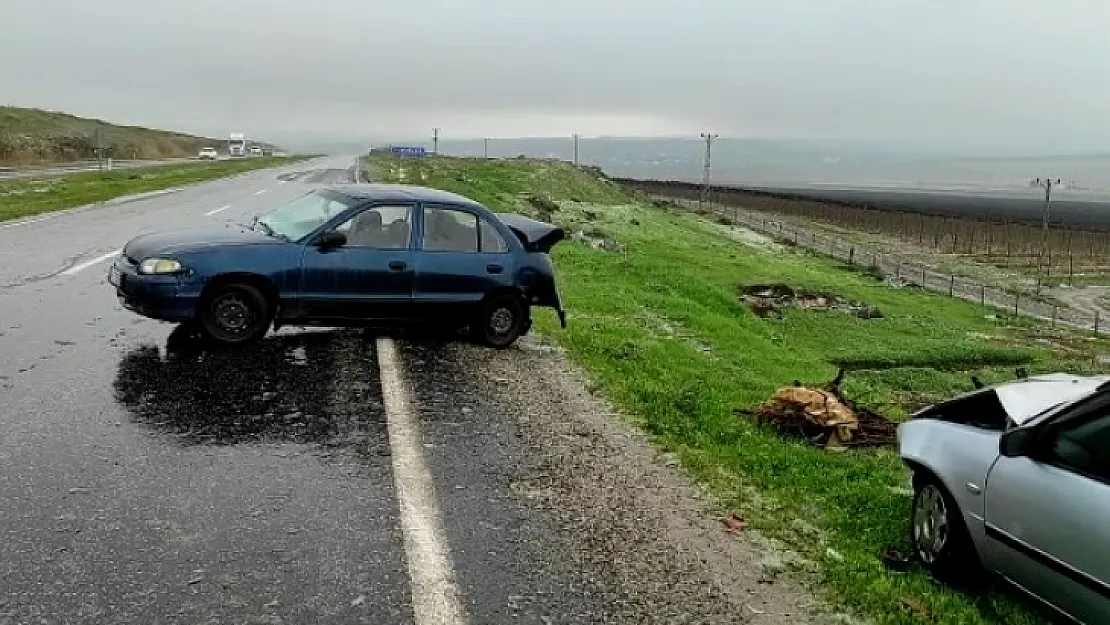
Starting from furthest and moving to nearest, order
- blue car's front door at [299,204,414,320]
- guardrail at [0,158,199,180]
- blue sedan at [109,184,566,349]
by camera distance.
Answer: guardrail at [0,158,199,180] < blue car's front door at [299,204,414,320] < blue sedan at [109,184,566,349]

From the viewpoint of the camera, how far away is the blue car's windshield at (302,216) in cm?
955

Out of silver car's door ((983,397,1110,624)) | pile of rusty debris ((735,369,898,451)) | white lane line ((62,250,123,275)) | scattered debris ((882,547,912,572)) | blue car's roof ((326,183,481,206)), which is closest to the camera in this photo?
silver car's door ((983,397,1110,624))

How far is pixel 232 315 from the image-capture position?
8.99 meters

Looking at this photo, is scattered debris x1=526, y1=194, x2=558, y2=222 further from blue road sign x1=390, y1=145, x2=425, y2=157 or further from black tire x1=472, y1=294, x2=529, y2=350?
blue road sign x1=390, y1=145, x2=425, y2=157

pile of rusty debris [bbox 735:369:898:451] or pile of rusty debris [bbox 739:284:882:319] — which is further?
pile of rusty debris [bbox 739:284:882:319]

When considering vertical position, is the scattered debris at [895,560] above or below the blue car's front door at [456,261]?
below

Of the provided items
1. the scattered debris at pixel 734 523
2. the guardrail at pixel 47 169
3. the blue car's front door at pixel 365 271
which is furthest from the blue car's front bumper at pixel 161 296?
the guardrail at pixel 47 169

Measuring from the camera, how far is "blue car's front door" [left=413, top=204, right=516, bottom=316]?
32.1 ft

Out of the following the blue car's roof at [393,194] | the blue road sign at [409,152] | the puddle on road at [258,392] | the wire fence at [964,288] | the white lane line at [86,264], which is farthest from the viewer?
the blue road sign at [409,152]

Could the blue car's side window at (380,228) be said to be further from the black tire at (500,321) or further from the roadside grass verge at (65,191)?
the roadside grass verge at (65,191)

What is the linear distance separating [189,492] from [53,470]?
0.86 metres

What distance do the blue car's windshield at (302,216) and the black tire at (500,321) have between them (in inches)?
70.2

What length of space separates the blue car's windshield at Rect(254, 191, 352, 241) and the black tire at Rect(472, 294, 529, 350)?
1784 millimetres

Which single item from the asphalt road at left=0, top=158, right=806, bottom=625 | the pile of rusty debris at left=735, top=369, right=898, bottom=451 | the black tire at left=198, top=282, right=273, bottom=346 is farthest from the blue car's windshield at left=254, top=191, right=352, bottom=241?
the pile of rusty debris at left=735, top=369, right=898, bottom=451
